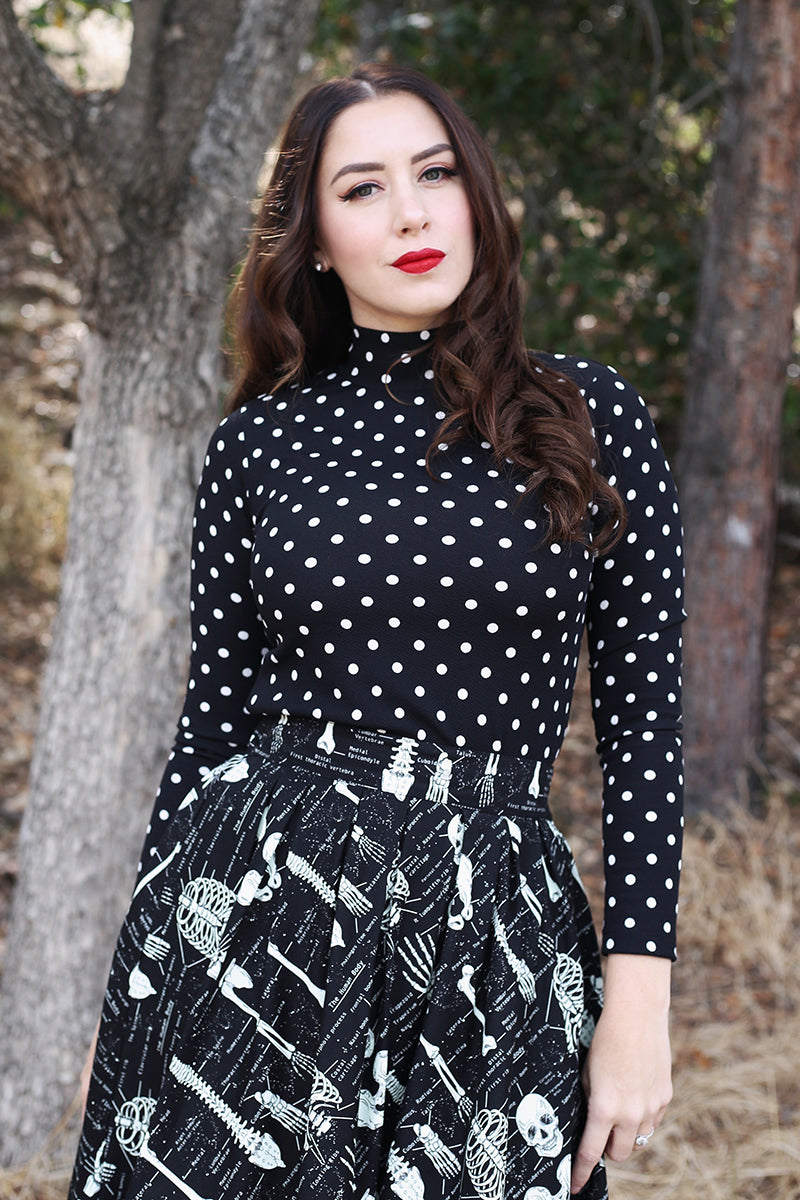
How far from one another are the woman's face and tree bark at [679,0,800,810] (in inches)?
117

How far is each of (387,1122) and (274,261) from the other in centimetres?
130

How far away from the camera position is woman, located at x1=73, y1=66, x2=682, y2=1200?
4.77 ft

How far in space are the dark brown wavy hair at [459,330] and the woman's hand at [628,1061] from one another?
582 millimetres

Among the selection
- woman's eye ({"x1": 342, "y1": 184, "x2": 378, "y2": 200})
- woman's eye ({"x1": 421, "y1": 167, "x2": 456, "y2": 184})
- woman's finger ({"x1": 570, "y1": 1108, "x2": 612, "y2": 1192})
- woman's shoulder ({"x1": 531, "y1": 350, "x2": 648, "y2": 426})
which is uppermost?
woman's eye ({"x1": 421, "y1": 167, "x2": 456, "y2": 184})

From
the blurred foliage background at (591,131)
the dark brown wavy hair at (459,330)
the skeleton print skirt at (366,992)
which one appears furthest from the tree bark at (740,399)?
the skeleton print skirt at (366,992)

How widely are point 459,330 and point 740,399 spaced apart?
297 centimetres

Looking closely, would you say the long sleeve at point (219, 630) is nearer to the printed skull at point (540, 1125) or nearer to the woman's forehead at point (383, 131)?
the woman's forehead at point (383, 131)

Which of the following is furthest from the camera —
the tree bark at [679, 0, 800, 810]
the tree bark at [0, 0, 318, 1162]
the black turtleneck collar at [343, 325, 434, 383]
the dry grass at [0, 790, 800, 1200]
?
the tree bark at [679, 0, 800, 810]

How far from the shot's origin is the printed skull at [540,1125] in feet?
4.70

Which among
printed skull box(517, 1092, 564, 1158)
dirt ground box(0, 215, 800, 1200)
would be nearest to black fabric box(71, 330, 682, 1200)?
printed skull box(517, 1092, 564, 1158)

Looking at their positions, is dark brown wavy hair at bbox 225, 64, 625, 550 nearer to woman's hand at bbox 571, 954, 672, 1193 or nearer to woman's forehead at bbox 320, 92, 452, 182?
woman's forehead at bbox 320, 92, 452, 182

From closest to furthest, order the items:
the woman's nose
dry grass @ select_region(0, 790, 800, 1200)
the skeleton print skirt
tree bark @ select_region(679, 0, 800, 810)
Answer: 1. the skeleton print skirt
2. the woman's nose
3. dry grass @ select_region(0, 790, 800, 1200)
4. tree bark @ select_region(679, 0, 800, 810)

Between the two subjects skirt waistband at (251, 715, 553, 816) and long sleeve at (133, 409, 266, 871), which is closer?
skirt waistband at (251, 715, 553, 816)

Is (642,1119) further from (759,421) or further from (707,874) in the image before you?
(759,421)
